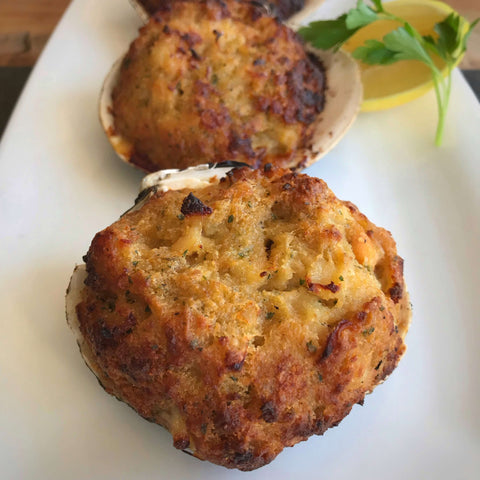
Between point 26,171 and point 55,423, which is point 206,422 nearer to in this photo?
point 55,423

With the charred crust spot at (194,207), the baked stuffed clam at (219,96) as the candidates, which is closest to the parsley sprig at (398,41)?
the baked stuffed clam at (219,96)

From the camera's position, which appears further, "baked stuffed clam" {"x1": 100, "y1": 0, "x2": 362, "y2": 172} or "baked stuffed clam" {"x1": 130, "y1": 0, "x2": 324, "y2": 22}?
"baked stuffed clam" {"x1": 130, "y1": 0, "x2": 324, "y2": 22}

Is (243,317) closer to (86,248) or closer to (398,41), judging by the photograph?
(86,248)

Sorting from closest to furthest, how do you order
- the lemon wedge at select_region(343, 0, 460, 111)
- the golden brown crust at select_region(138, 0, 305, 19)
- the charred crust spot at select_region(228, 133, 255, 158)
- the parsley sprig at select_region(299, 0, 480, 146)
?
the charred crust spot at select_region(228, 133, 255, 158), the parsley sprig at select_region(299, 0, 480, 146), the lemon wedge at select_region(343, 0, 460, 111), the golden brown crust at select_region(138, 0, 305, 19)

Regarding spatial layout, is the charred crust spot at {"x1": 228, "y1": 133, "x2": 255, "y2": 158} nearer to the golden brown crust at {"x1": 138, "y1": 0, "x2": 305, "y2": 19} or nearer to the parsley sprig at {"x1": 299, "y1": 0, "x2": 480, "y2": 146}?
the parsley sprig at {"x1": 299, "y1": 0, "x2": 480, "y2": 146}

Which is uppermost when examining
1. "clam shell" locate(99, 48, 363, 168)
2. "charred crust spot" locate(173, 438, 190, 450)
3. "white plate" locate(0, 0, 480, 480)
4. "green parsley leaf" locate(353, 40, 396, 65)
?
"green parsley leaf" locate(353, 40, 396, 65)

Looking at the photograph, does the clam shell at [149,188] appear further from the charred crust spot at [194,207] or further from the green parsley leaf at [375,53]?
the green parsley leaf at [375,53]

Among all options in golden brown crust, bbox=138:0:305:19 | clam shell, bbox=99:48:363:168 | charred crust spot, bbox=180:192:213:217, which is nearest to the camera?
charred crust spot, bbox=180:192:213:217

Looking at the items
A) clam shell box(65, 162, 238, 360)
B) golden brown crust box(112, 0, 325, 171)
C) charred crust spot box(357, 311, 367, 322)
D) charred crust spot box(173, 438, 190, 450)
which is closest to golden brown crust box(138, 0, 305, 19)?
golden brown crust box(112, 0, 325, 171)
